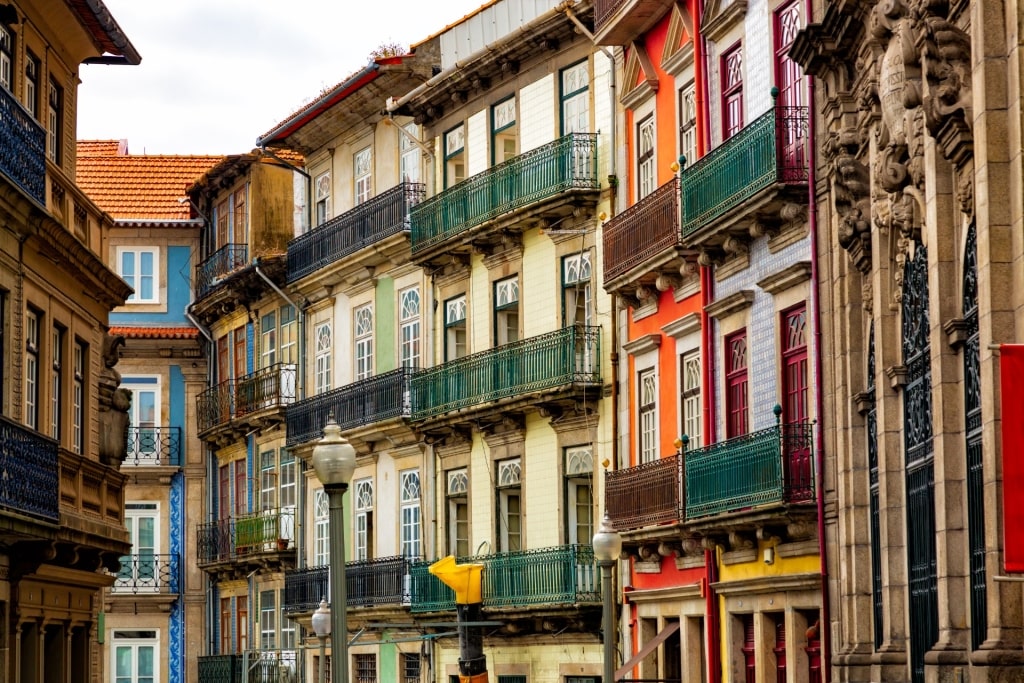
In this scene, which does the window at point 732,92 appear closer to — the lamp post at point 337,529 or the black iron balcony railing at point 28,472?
the black iron balcony railing at point 28,472

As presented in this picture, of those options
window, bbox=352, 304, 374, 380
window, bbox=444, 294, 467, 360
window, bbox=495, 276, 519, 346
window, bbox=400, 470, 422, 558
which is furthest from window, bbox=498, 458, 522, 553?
window, bbox=352, 304, 374, 380

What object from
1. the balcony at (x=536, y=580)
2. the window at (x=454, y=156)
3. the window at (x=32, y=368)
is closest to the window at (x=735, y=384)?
the balcony at (x=536, y=580)

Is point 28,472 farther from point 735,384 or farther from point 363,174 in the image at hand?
point 363,174

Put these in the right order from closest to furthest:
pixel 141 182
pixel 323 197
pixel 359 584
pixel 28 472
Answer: pixel 28 472 → pixel 359 584 → pixel 323 197 → pixel 141 182

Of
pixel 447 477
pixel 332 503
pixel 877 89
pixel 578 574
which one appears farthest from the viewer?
pixel 447 477

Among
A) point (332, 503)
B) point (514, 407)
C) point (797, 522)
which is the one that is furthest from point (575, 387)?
point (332, 503)

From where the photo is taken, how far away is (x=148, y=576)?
174 ft

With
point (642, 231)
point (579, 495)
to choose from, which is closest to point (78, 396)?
point (579, 495)

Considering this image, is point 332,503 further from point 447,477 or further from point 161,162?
point 161,162

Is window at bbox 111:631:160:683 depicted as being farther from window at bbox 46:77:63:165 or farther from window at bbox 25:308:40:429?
window at bbox 25:308:40:429

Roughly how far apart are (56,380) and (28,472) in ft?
17.4

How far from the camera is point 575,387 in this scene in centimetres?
3444

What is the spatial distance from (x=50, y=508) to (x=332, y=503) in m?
10.1

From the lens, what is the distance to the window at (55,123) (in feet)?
104
